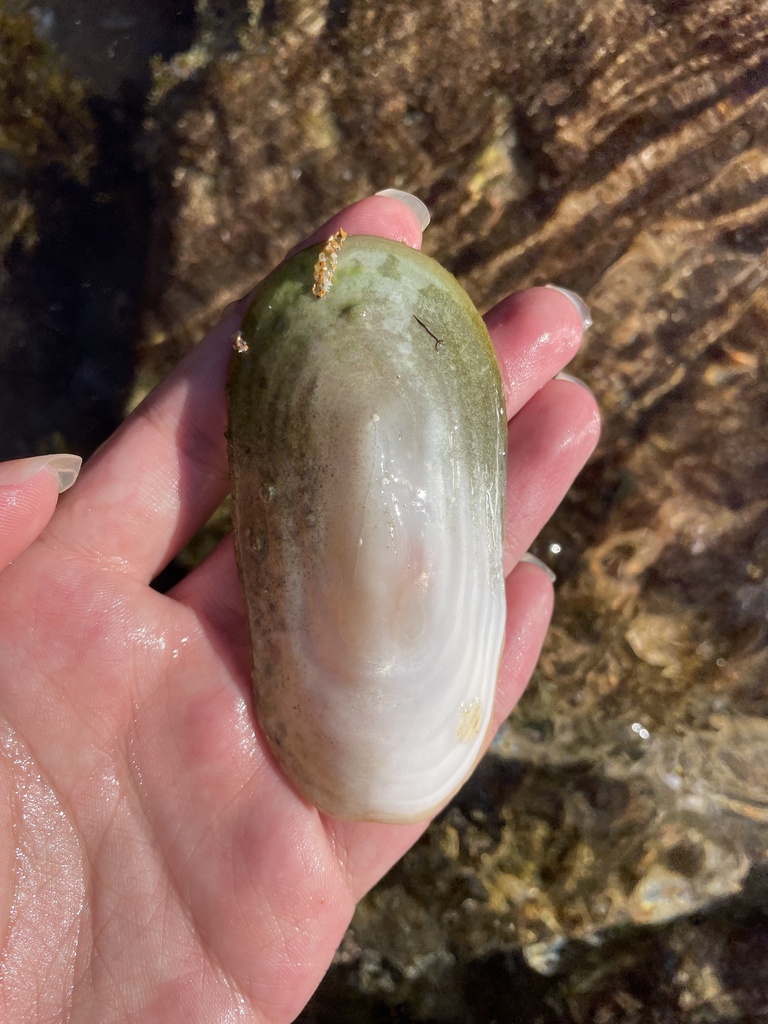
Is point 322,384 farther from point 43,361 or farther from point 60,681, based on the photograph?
point 43,361

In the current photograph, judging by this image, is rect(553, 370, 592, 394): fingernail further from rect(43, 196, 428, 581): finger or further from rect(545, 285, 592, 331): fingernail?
rect(43, 196, 428, 581): finger

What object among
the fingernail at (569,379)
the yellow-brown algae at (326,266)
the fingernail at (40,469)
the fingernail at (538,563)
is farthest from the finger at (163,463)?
the fingernail at (538,563)

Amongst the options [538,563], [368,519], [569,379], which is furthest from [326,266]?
[538,563]

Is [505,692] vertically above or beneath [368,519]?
beneath

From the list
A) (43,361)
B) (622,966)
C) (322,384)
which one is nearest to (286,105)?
(43,361)

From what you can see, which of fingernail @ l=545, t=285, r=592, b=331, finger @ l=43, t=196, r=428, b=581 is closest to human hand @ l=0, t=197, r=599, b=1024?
finger @ l=43, t=196, r=428, b=581

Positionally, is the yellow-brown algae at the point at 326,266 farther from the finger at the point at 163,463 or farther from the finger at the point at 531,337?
the finger at the point at 531,337

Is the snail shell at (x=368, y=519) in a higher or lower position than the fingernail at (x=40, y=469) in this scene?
lower

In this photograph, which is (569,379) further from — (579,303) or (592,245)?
(592,245)
